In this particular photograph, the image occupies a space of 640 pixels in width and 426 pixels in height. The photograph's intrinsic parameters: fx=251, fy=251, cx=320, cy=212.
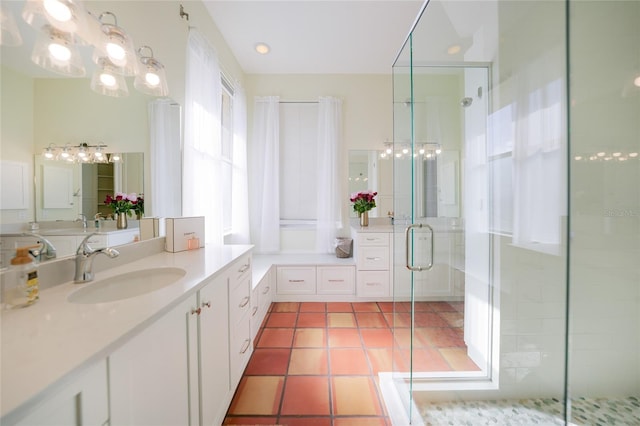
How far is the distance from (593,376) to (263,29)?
3755 mm

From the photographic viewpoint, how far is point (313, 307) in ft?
9.51

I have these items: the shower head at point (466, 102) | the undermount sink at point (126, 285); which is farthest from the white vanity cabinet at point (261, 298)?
the shower head at point (466, 102)

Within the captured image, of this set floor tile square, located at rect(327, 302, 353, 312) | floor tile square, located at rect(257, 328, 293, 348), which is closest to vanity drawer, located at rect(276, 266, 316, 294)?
floor tile square, located at rect(327, 302, 353, 312)

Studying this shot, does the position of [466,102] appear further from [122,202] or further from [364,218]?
[122,202]

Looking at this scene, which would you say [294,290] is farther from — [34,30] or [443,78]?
[34,30]

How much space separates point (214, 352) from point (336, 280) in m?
1.95

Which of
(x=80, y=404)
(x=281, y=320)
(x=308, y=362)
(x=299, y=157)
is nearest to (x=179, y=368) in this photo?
(x=80, y=404)

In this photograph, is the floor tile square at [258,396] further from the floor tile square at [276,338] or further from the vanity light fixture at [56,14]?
the vanity light fixture at [56,14]

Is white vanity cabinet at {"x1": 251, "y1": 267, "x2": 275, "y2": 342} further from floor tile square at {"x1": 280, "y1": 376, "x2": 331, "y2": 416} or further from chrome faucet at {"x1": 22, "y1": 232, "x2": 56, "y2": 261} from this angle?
chrome faucet at {"x1": 22, "y1": 232, "x2": 56, "y2": 261}

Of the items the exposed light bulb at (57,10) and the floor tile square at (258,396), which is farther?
the floor tile square at (258,396)

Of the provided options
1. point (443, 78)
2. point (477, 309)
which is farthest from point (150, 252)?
point (443, 78)

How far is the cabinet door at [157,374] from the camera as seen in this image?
644 mm

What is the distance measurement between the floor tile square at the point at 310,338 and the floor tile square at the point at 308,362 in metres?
0.07

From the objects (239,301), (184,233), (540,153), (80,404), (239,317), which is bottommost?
(239,317)
